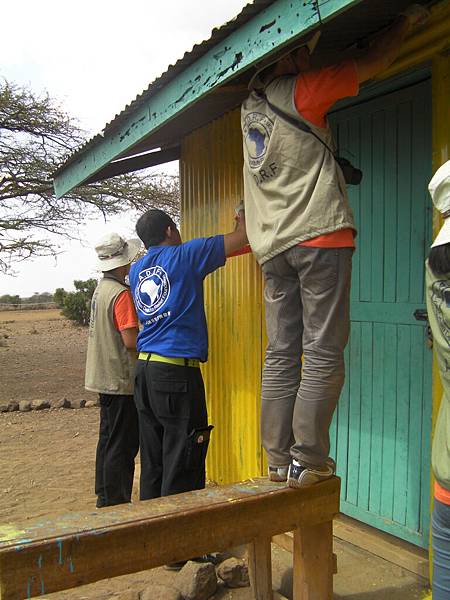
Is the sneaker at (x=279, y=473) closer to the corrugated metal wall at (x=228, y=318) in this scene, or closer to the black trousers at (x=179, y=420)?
the black trousers at (x=179, y=420)

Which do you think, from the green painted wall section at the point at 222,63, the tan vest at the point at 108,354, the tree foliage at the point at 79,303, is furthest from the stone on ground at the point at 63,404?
the tree foliage at the point at 79,303

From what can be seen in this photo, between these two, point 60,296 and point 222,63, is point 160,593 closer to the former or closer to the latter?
point 222,63

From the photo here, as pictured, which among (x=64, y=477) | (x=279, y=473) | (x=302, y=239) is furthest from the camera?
(x=64, y=477)

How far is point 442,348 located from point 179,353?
6.04 feet

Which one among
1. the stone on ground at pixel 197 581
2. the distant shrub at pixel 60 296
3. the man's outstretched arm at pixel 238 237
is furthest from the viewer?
the distant shrub at pixel 60 296

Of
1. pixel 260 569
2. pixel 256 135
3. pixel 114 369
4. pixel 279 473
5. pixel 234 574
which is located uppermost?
pixel 256 135

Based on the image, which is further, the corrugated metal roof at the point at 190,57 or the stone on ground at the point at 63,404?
the stone on ground at the point at 63,404

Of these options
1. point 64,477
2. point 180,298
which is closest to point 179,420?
point 180,298

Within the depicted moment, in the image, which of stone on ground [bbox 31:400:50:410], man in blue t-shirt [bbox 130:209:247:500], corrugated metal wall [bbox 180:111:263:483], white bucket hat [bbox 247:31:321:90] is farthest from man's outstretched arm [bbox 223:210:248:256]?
stone on ground [bbox 31:400:50:410]

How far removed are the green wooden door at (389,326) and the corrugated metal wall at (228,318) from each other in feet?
2.75

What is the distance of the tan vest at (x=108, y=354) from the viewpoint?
441cm

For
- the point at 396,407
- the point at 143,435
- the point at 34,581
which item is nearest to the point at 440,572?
the point at 34,581

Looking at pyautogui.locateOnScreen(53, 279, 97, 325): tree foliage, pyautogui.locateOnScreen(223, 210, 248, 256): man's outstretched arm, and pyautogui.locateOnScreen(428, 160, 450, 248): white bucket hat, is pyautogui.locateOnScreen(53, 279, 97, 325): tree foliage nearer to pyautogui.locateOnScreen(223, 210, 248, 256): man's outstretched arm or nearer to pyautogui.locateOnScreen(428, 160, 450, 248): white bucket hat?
pyautogui.locateOnScreen(223, 210, 248, 256): man's outstretched arm

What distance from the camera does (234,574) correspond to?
336 cm
